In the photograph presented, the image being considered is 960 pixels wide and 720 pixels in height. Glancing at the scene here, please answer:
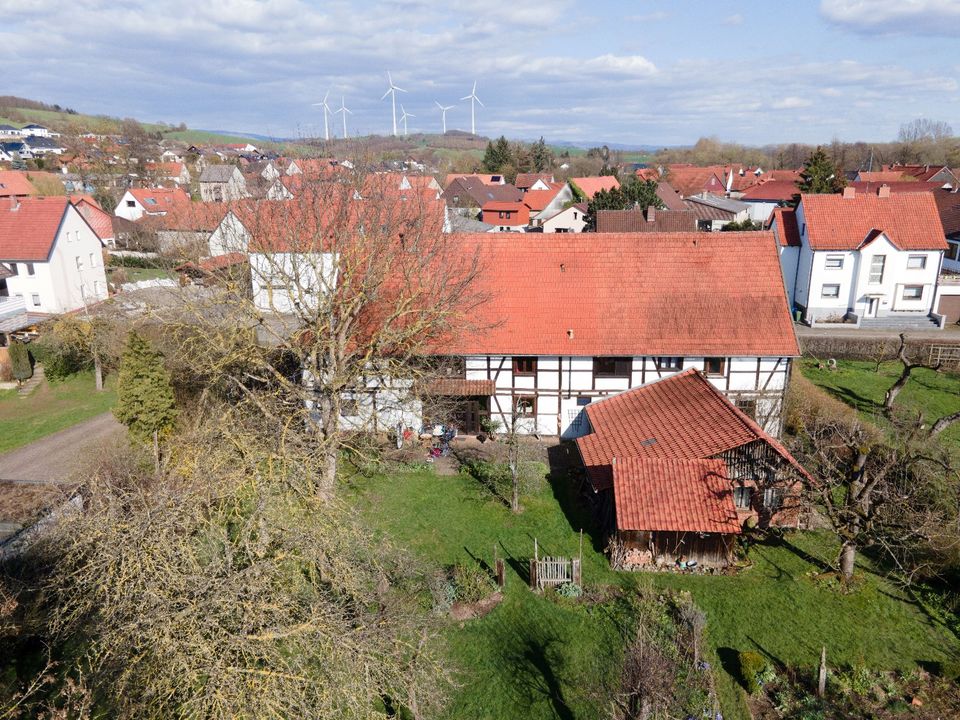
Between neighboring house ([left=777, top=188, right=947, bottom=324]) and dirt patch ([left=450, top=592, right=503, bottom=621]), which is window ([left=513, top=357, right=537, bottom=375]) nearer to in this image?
dirt patch ([left=450, top=592, right=503, bottom=621])

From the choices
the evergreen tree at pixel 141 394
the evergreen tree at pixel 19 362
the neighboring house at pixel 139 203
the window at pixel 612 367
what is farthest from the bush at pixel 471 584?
the neighboring house at pixel 139 203

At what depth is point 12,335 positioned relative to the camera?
3319cm

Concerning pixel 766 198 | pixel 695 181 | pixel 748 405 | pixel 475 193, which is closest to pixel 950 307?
pixel 748 405

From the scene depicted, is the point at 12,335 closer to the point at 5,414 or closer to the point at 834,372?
the point at 5,414

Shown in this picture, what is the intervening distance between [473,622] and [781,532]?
8964 millimetres

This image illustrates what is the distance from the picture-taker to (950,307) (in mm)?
36625

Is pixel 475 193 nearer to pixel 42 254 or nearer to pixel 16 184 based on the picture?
pixel 42 254

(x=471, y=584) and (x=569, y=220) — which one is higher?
(x=569, y=220)

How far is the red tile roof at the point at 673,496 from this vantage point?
51.9 feet

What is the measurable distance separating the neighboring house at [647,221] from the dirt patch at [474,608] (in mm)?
35000

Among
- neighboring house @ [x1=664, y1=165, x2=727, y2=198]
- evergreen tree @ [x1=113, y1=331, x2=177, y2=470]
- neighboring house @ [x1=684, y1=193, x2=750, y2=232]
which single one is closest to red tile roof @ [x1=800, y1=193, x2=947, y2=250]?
neighboring house @ [x1=684, y1=193, x2=750, y2=232]

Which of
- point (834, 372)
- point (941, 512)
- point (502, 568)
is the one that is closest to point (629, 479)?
point (502, 568)

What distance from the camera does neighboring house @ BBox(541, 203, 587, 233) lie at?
5838 cm

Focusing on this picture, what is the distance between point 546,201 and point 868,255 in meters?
37.9
